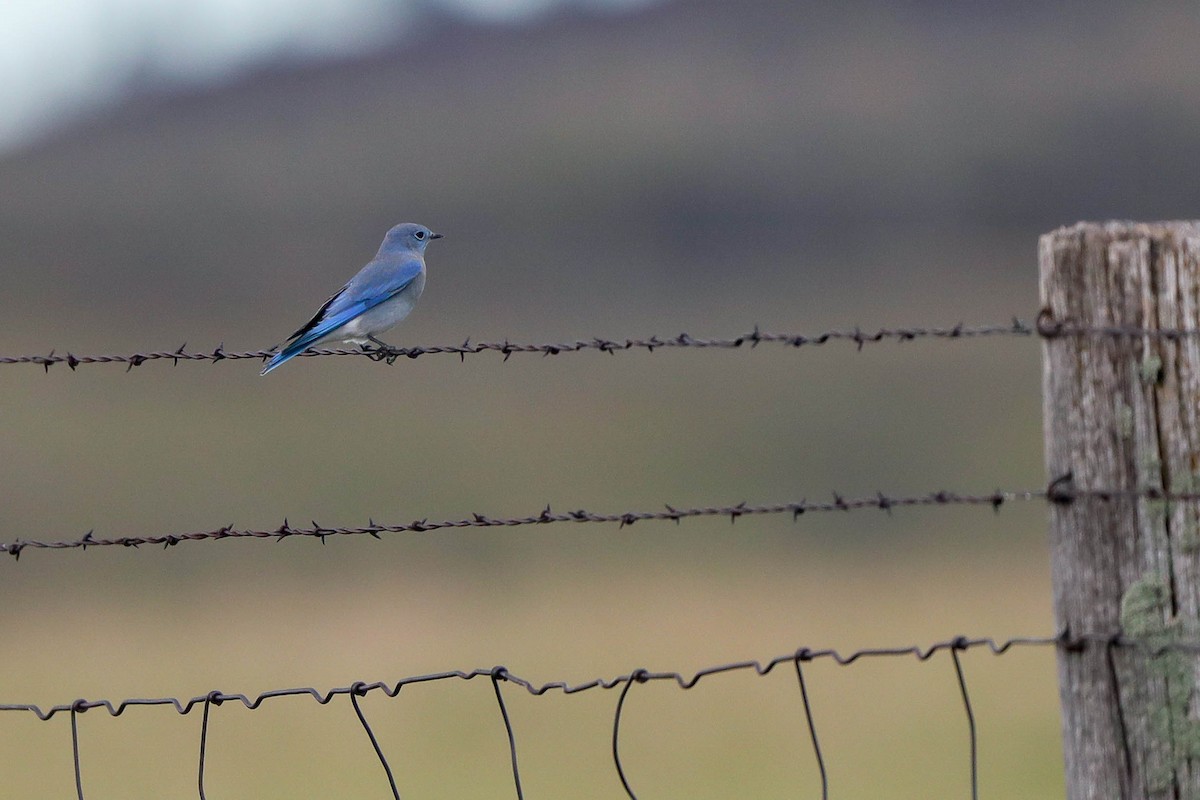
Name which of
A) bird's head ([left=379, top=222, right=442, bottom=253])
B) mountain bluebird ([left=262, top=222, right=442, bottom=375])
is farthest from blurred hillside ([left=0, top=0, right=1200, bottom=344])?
mountain bluebird ([left=262, top=222, right=442, bottom=375])

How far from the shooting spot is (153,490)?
89.8ft

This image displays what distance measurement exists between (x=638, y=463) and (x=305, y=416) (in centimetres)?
865

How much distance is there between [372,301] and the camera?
7500mm

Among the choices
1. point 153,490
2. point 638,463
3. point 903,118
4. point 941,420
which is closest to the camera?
point 153,490

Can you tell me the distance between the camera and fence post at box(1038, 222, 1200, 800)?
115 inches

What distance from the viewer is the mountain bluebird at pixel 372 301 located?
23.9 ft

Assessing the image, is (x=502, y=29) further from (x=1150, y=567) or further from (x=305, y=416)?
(x=1150, y=567)

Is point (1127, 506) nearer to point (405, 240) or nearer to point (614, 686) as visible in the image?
point (614, 686)

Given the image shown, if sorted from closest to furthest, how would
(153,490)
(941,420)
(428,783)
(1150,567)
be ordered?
(1150,567)
(428,783)
(153,490)
(941,420)

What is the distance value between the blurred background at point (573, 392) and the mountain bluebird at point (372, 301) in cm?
557

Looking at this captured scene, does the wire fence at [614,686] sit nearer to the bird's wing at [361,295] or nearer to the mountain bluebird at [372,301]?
the bird's wing at [361,295]

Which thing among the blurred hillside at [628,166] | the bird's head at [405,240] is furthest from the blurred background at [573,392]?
the bird's head at [405,240]

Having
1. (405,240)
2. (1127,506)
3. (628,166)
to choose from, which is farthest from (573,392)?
(1127,506)

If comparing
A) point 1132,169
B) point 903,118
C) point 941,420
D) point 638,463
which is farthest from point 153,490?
point 903,118
